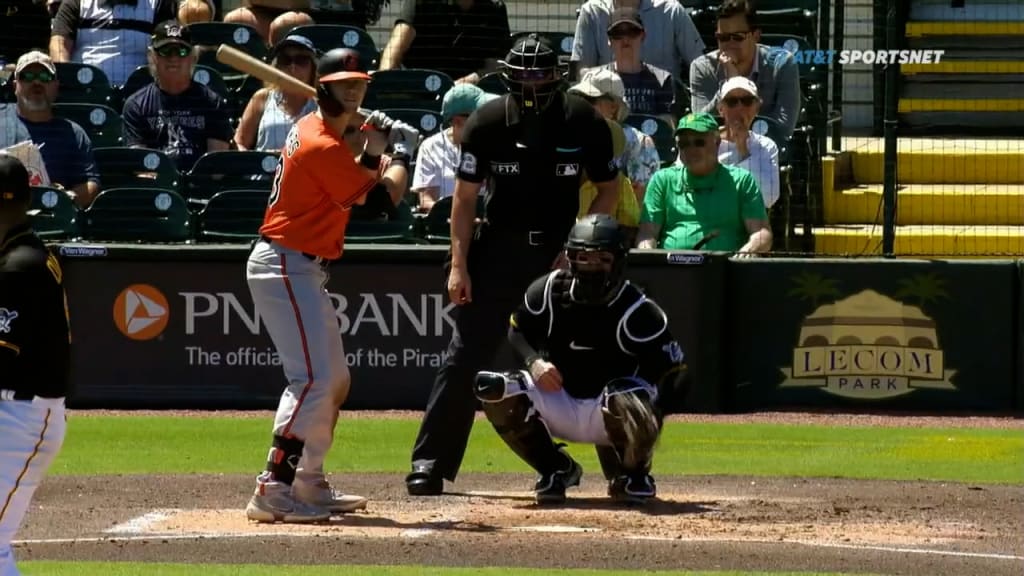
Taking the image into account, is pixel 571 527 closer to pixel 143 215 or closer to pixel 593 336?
pixel 593 336

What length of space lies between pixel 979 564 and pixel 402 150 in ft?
10.6

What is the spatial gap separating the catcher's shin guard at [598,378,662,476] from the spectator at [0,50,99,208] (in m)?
5.84

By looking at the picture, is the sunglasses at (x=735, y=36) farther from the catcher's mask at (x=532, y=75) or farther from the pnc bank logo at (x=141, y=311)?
the catcher's mask at (x=532, y=75)

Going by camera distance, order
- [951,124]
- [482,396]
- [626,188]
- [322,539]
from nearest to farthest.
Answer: [322,539] < [482,396] < [626,188] < [951,124]

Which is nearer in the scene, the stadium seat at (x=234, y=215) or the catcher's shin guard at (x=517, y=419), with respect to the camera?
the catcher's shin guard at (x=517, y=419)

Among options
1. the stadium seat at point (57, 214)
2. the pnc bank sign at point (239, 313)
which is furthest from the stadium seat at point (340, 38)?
the pnc bank sign at point (239, 313)

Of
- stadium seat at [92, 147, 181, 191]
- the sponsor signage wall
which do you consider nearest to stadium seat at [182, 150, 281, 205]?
stadium seat at [92, 147, 181, 191]

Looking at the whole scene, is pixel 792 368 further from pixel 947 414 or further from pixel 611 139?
pixel 611 139

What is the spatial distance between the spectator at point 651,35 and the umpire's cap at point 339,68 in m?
5.93

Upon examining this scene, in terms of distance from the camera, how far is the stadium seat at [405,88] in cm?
1300

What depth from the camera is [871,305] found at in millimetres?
10945

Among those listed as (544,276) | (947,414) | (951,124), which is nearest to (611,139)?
(544,276)

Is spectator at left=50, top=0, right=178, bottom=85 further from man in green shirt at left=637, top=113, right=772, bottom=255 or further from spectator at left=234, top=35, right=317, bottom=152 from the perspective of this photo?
man in green shirt at left=637, top=113, right=772, bottom=255

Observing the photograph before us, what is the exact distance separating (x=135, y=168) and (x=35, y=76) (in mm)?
914
